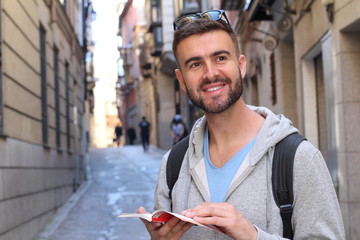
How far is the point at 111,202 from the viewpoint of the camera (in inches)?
551

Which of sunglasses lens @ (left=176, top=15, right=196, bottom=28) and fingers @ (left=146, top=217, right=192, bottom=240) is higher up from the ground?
sunglasses lens @ (left=176, top=15, right=196, bottom=28)

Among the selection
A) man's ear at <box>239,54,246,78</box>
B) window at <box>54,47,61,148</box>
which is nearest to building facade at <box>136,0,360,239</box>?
window at <box>54,47,61,148</box>

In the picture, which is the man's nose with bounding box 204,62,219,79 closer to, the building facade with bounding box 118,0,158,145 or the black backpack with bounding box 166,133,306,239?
the black backpack with bounding box 166,133,306,239

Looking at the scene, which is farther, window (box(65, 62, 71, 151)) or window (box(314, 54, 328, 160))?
window (box(65, 62, 71, 151))

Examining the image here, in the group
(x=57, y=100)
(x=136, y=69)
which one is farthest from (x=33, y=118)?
(x=136, y=69)

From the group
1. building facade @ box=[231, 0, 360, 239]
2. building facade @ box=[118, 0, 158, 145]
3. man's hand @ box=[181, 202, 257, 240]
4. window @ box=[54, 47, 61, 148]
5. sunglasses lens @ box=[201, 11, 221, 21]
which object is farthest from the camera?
building facade @ box=[118, 0, 158, 145]

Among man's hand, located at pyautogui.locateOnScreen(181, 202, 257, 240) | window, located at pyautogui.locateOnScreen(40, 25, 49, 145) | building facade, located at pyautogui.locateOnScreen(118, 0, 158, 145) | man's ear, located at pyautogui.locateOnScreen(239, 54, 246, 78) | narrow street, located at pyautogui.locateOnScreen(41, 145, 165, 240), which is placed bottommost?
narrow street, located at pyautogui.locateOnScreen(41, 145, 165, 240)

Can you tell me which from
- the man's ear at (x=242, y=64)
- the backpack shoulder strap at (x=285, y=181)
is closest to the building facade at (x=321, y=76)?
the man's ear at (x=242, y=64)

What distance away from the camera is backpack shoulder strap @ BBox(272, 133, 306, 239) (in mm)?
2125

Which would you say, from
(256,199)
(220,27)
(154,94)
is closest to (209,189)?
(256,199)

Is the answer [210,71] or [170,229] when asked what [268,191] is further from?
[210,71]

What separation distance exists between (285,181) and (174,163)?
566 millimetres

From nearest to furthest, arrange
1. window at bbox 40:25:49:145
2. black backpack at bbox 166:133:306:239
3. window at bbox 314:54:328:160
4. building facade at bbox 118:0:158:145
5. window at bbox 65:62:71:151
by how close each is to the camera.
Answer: black backpack at bbox 166:133:306:239 < window at bbox 314:54:328:160 < window at bbox 40:25:49:145 < window at bbox 65:62:71:151 < building facade at bbox 118:0:158:145

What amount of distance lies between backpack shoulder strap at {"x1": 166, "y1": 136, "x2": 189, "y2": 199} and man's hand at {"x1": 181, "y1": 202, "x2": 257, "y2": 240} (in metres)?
0.47
